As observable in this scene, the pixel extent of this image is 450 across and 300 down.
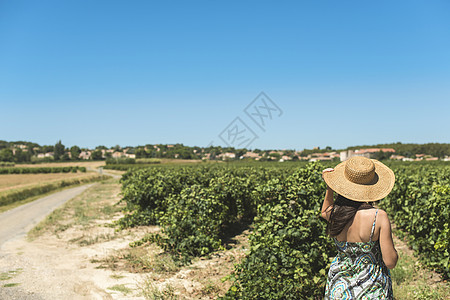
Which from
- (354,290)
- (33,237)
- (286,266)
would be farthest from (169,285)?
(33,237)

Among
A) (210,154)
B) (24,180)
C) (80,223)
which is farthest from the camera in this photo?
(210,154)

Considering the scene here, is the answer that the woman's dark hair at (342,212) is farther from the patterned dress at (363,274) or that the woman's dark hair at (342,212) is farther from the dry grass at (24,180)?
the dry grass at (24,180)

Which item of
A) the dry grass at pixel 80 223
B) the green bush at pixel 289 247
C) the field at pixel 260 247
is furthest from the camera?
the dry grass at pixel 80 223

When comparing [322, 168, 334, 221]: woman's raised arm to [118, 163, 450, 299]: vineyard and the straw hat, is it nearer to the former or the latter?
the straw hat

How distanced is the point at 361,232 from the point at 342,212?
0.64ft

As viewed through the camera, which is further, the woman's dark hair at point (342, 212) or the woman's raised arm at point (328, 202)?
the woman's raised arm at point (328, 202)

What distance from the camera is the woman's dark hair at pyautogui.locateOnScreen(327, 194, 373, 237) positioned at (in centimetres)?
235

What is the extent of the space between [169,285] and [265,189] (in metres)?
2.39

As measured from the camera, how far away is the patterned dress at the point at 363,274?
237 cm

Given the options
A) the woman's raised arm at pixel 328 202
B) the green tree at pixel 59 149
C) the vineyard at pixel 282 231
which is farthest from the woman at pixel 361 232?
the green tree at pixel 59 149

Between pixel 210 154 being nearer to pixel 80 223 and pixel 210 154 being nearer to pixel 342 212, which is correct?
pixel 80 223

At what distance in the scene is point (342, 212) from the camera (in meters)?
2.38

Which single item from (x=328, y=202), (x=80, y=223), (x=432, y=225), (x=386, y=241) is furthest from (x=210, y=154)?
(x=386, y=241)

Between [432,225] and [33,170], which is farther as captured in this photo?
[33,170]
